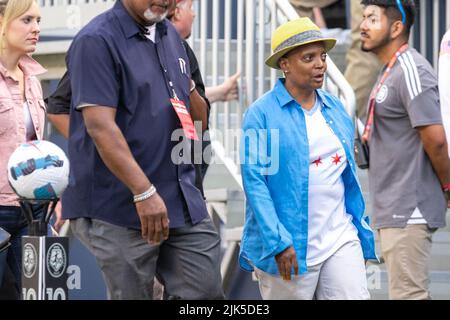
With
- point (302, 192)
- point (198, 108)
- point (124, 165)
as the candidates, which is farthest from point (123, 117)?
point (302, 192)

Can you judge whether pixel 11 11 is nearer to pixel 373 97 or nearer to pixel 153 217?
pixel 153 217

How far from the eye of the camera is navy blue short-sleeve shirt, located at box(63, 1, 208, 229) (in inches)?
225

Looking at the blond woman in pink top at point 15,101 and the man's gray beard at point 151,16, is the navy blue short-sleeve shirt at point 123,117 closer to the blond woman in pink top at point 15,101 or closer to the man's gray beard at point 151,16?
the man's gray beard at point 151,16

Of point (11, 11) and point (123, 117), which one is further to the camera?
point (11, 11)

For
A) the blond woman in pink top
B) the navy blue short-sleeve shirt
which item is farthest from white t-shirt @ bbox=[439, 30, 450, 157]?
the blond woman in pink top

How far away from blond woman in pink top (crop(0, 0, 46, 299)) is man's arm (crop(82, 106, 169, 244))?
→ 143 centimetres

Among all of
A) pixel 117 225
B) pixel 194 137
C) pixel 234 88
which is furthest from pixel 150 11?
pixel 234 88

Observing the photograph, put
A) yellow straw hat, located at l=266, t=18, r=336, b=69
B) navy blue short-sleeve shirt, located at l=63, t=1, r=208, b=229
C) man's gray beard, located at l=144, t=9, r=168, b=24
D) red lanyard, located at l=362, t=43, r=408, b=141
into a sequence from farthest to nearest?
red lanyard, located at l=362, t=43, r=408, b=141 < yellow straw hat, located at l=266, t=18, r=336, b=69 < man's gray beard, located at l=144, t=9, r=168, b=24 < navy blue short-sleeve shirt, located at l=63, t=1, r=208, b=229

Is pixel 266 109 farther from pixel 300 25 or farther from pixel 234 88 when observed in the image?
pixel 234 88

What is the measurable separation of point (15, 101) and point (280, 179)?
5.22 feet

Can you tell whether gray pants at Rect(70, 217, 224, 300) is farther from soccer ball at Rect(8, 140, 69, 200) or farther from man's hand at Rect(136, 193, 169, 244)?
soccer ball at Rect(8, 140, 69, 200)

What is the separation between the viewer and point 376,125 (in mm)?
7688

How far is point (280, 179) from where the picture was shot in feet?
21.2

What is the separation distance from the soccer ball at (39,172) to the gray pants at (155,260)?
59 centimetres
